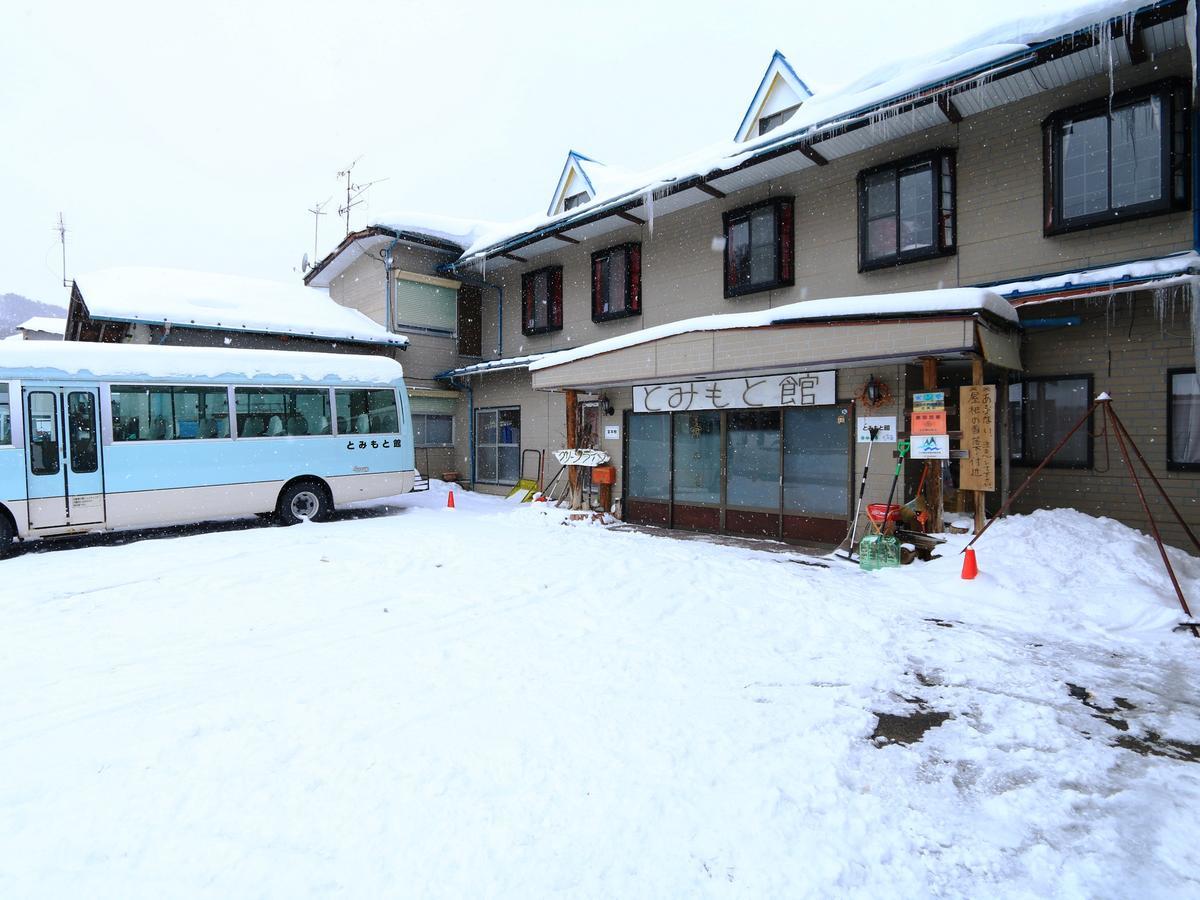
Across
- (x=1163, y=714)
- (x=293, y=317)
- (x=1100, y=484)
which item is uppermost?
(x=293, y=317)

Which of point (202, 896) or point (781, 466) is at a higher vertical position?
point (781, 466)

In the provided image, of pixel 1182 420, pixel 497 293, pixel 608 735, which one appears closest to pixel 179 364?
pixel 497 293

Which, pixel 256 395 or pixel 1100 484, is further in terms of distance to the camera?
pixel 256 395

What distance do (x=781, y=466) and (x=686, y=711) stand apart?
6596mm

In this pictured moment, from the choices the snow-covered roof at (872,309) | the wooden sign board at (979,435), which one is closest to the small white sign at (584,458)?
the snow-covered roof at (872,309)

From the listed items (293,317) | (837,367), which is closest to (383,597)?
(837,367)

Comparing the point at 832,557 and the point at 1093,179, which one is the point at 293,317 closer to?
the point at 832,557

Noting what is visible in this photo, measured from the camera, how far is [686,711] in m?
3.71

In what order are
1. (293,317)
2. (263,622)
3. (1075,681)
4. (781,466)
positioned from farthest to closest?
(293,317) < (781,466) < (263,622) < (1075,681)

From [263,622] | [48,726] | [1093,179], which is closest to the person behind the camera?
[48,726]

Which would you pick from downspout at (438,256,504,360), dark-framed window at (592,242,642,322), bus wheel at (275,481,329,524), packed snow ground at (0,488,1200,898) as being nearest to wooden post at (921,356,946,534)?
packed snow ground at (0,488,1200,898)

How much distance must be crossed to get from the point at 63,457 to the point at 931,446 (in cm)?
1152

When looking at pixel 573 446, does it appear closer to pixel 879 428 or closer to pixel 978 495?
pixel 879 428

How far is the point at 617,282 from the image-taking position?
1329 centimetres
